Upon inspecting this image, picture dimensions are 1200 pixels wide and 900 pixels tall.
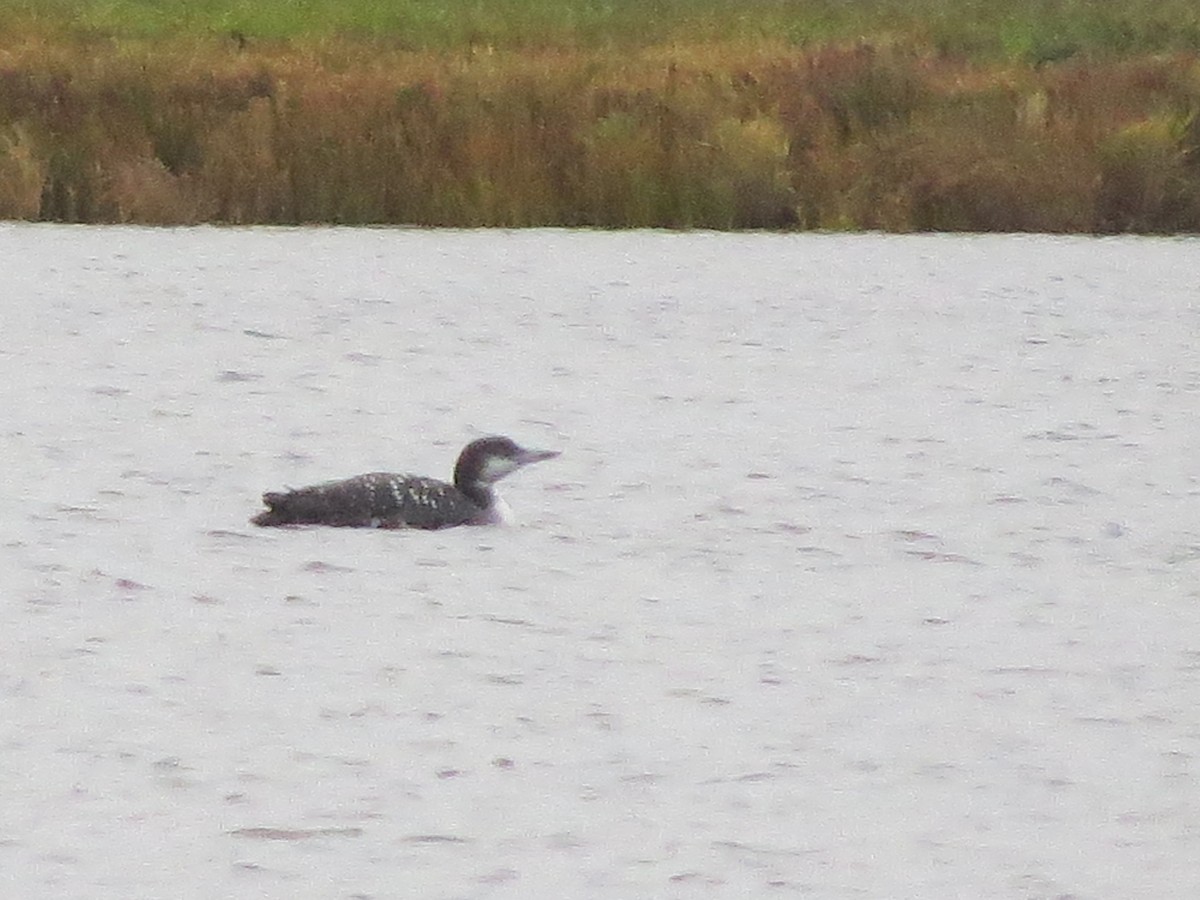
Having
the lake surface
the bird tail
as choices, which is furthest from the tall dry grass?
the bird tail

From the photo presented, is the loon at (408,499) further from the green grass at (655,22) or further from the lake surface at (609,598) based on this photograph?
the green grass at (655,22)

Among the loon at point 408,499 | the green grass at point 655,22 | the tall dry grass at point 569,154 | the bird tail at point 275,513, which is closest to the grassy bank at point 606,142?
the tall dry grass at point 569,154

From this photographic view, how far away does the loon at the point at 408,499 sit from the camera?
7914 millimetres

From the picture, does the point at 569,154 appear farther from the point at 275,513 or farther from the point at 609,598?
the point at 609,598

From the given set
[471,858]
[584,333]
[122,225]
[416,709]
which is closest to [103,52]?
[122,225]

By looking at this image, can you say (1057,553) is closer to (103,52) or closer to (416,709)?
(416,709)

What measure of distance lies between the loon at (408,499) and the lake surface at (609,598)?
6 cm

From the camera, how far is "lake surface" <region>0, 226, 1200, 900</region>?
5.08 meters

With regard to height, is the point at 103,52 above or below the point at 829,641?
above

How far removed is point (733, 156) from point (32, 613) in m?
8.66

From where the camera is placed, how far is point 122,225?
49.1ft

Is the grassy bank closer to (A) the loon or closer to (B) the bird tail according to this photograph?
(A) the loon

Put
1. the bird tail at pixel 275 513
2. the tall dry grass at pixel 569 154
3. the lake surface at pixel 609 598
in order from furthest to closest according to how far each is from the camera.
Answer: the tall dry grass at pixel 569 154 < the bird tail at pixel 275 513 < the lake surface at pixel 609 598

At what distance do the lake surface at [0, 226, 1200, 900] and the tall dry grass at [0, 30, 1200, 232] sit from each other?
1170 millimetres
